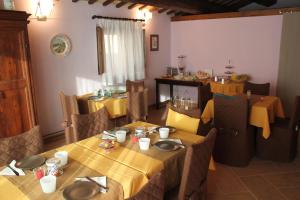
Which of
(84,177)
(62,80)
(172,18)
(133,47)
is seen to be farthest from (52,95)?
(172,18)

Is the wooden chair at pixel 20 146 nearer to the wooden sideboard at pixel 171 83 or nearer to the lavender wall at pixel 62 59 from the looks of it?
the lavender wall at pixel 62 59

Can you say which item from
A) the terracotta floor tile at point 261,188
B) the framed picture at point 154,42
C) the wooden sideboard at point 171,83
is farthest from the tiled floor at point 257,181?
the framed picture at point 154,42

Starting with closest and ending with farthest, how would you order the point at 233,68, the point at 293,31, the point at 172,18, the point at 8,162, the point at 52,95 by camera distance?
the point at 8,162 < the point at 52,95 < the point at 293,31 < the point at 233,68 < the point at 172,18

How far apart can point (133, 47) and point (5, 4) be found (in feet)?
8.62

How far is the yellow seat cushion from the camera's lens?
2.44 m

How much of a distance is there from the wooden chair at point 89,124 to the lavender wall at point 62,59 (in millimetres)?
1833

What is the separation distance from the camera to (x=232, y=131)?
10.3 ft

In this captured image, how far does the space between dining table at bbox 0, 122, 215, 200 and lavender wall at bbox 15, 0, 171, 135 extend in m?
2.27

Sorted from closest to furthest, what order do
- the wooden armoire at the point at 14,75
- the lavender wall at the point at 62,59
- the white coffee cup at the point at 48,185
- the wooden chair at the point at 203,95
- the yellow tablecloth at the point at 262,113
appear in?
1. the white coffee cup at the point at 48,185
2. the wooden armoire at the point at 14,75
3. the yellow tablecloth at the point at 262,113
4. the wooden chair at the point at 203,95
5. the lavender wall at the point at 62,59

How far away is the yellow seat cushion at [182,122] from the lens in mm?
2441

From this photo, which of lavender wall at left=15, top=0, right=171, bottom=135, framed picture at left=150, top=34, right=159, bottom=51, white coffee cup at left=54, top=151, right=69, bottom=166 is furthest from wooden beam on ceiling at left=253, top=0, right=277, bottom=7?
white coffee cup at left=54, top=151, right=69, bottom=166

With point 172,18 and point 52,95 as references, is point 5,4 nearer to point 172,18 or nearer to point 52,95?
point 52,95

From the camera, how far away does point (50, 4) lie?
3.86 metres

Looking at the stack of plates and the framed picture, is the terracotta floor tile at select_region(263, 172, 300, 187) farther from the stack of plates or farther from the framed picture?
the framed picture
